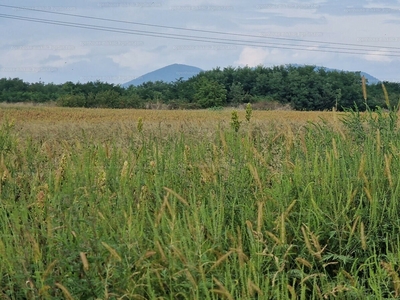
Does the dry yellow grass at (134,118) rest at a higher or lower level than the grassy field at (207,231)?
higher

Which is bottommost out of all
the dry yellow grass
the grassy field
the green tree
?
the grassy field

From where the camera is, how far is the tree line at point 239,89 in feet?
169

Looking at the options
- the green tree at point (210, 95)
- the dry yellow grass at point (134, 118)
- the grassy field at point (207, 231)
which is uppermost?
the green tree at point (210, 95)

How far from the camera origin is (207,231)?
306cm

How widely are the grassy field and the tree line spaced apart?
43.6 meters

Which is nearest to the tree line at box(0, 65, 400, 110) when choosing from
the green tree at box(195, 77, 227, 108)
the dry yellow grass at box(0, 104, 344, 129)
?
the green tree at box(195, 77, 227, 108)

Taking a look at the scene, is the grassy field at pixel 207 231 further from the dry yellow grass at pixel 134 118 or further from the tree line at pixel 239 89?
the tree line at pixel 239 89

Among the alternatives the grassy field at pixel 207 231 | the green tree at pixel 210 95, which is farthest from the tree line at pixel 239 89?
the grassy field at pixel 207 231

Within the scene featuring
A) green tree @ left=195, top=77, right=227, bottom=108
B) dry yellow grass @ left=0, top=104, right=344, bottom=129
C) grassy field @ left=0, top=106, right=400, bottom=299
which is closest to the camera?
grassy field @ left=0, top=106, right=400, bottom=299

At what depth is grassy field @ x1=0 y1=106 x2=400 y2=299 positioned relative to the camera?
97.4 inches

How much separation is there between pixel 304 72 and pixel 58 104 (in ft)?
88.6

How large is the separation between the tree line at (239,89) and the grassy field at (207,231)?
43.6 metres

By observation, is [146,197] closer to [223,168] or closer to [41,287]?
[223,168]

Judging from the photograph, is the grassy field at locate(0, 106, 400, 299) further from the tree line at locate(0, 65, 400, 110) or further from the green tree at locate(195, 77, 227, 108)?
the green tree at locate(195, 77, 227, 108)
